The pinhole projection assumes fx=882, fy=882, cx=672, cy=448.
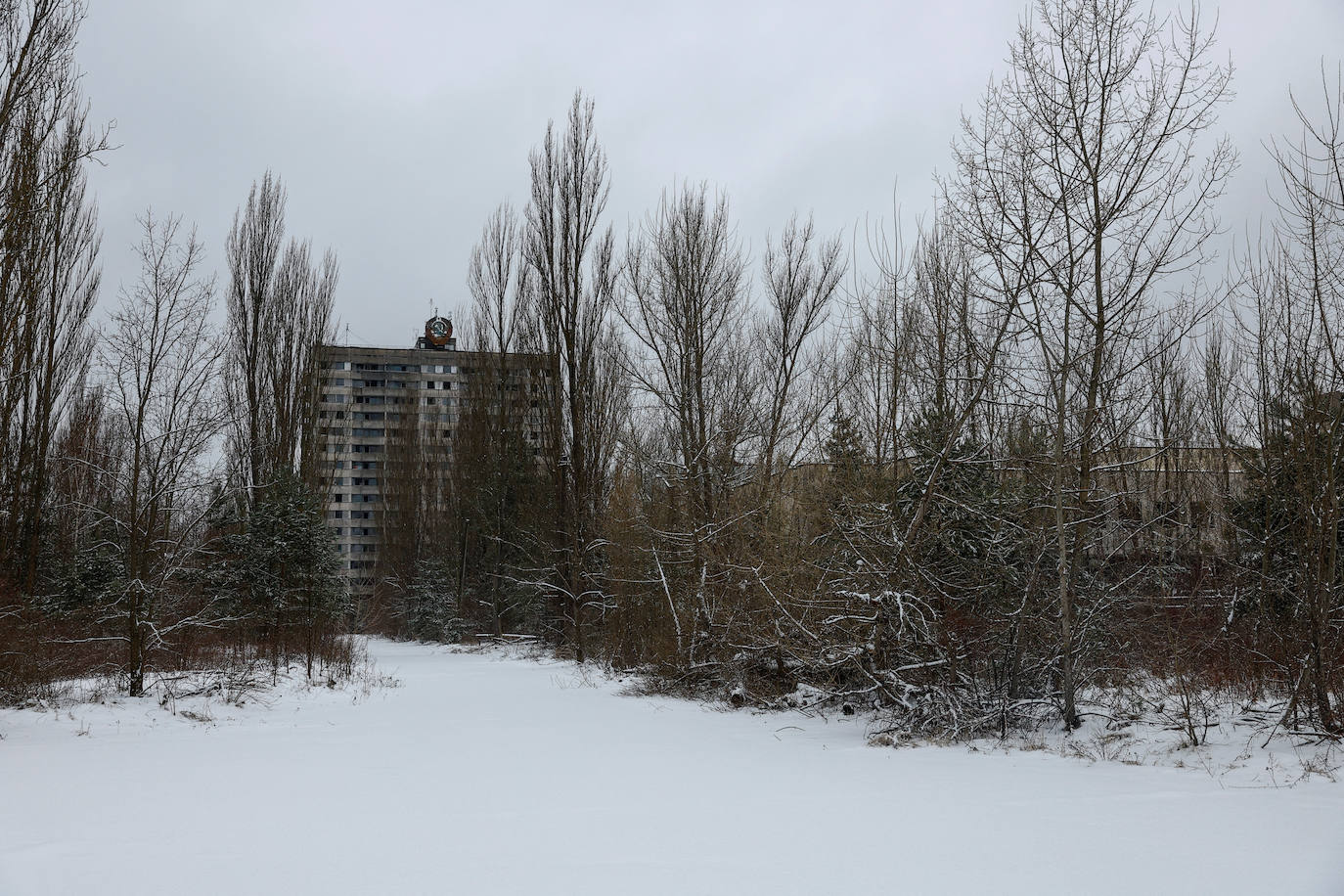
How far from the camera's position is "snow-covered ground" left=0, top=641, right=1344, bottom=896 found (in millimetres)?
4332

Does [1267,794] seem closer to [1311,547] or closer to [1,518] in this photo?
[1311,547]

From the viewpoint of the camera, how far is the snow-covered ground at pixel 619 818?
4.33 m

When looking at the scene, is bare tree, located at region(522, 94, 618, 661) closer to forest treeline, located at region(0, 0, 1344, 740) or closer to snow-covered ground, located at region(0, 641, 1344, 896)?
forest treeline, located at region(0, 0, 1344, 740)

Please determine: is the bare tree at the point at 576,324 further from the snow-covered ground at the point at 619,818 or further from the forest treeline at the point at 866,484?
the snow-covered ground at the point at 619,818

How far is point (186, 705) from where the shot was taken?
38.8 ft

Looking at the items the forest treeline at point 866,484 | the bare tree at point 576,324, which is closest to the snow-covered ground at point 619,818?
the forest treeline at point 866,484

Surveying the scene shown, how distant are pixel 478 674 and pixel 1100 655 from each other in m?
13.1


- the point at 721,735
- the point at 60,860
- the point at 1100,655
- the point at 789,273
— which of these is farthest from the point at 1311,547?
the point at 789,273

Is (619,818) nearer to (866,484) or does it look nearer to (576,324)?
(866,484)

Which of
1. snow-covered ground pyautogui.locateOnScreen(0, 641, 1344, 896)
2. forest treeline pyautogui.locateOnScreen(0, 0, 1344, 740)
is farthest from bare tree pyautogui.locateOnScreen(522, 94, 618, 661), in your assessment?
snow-covered ground pyautogui.locateOnScreen(0, 641, 1344, 896)

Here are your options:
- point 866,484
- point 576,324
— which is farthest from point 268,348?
point 866,484

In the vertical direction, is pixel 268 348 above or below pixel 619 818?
above

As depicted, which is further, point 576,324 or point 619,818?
point 576,324

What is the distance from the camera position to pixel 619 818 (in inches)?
224
